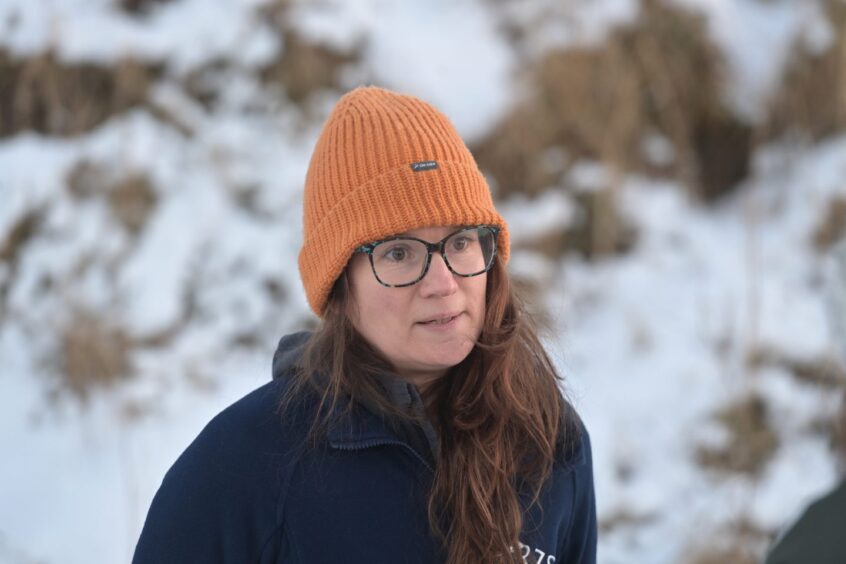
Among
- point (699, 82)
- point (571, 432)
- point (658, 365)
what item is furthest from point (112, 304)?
point (699, 82)

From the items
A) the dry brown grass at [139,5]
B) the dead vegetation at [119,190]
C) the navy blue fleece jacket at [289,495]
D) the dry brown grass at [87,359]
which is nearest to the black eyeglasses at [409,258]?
the navy blue fleece jacket at [289,495]

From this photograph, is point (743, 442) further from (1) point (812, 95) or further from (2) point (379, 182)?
(2) point (379, 182)

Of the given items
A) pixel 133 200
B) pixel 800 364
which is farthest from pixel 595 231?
pixel 133 200

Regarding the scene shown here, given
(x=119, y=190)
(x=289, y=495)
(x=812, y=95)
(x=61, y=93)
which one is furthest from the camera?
(x=812, y=95)

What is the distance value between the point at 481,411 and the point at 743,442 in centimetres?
294

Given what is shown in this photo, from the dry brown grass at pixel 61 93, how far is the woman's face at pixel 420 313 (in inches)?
157

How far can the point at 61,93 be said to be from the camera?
5066 millimetres

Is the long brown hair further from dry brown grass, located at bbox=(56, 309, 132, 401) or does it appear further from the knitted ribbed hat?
dry brown grass, located at bbox=(56, 309, 132, 401)

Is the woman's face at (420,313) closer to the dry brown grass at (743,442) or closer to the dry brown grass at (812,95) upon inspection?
the dry brown grass at (743,442)

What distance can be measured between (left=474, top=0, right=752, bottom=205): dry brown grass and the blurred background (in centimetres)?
A: 2

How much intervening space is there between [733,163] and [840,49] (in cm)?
103

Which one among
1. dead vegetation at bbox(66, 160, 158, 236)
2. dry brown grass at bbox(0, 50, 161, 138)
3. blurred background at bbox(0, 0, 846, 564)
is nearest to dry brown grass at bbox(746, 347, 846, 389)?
blurred background at bbox(0, 0, 846, 564)

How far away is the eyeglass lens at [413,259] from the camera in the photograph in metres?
1.54

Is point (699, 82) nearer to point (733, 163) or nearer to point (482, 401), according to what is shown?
point (733, 163)
